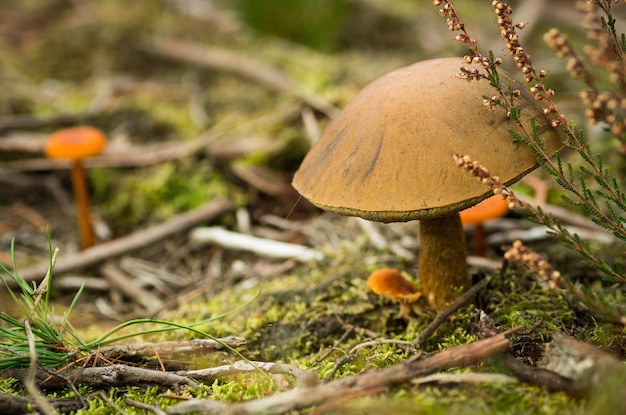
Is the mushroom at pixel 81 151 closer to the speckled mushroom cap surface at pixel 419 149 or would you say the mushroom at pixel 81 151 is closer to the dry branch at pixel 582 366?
the speckled mushroom cap surface at pixel 419 149

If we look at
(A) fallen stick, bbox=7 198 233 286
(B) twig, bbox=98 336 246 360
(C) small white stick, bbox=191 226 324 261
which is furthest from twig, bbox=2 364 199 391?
(A) fallen stick, bbox=7 198 233 286

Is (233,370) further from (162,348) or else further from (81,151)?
(81,151)

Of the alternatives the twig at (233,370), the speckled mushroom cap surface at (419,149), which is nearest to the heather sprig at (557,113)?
the speckled mushroom cap surface at (419,149)

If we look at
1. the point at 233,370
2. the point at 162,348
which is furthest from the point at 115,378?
the point at 233,370

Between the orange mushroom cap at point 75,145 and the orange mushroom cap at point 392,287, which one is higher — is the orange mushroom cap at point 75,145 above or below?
below

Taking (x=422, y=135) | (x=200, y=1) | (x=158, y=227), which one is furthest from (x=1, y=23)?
(x=422, y=135)

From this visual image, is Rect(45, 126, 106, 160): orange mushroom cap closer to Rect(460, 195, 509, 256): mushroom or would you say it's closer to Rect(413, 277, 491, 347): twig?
Rect(460, 195, 509, 256): mushroom
